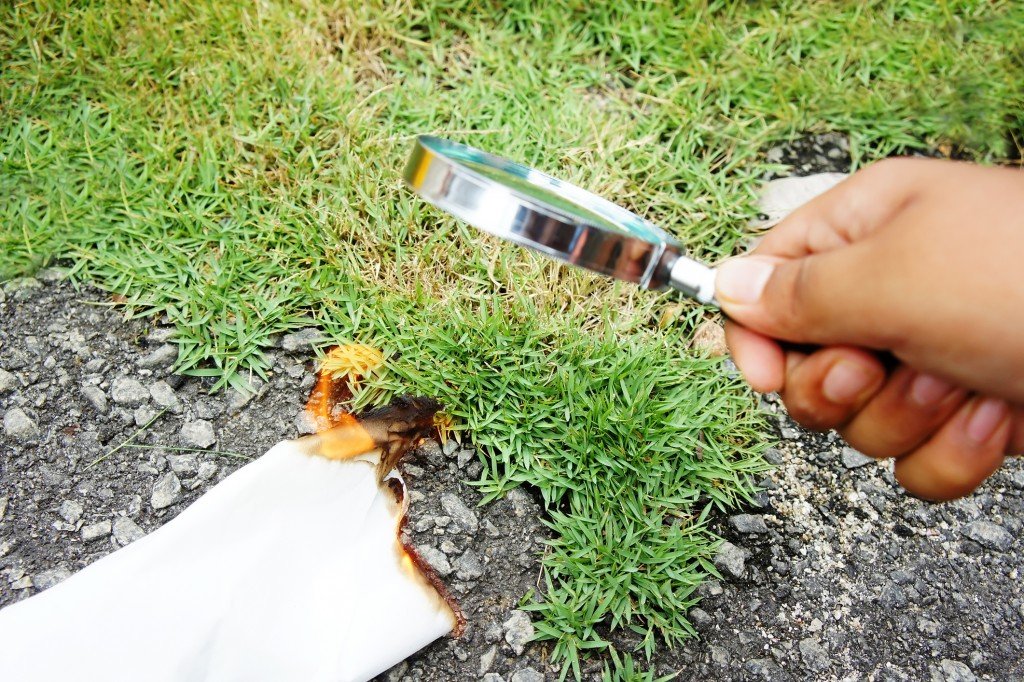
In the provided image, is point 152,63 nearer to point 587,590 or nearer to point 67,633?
point 67,633

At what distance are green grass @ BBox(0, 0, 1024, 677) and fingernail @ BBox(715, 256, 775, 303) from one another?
623 millimetres

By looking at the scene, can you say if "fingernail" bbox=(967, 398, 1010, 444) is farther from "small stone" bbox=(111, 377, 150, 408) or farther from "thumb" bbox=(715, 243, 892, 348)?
"small stone" bbox=(111, 377, 150, 408)

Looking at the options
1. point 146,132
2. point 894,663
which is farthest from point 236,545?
point 894,663

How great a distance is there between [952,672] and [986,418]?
0.81m

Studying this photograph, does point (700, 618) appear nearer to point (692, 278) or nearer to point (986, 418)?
point (986, 418)

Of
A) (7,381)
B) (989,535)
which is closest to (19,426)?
(7,381)

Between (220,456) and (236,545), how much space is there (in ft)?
0.94

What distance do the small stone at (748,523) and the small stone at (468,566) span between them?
0.66 meters

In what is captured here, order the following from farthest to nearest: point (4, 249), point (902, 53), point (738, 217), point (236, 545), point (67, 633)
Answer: point (902, 53)
point (738, 217)
point (4, 249)
point (236, 545)
point (67, 633)

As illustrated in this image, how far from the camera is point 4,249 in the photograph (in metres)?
2.39

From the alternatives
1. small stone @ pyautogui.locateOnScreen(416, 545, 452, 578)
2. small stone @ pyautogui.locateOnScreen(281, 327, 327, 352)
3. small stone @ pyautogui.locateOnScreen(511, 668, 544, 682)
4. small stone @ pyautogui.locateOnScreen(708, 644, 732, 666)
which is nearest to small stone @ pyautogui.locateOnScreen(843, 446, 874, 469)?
small stone @ pyautogui.locateOnScreen(708, 644, 732, 666)

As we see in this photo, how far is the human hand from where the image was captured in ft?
4.48

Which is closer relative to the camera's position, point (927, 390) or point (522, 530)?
point (927, 390)

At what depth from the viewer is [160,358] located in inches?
89.6
